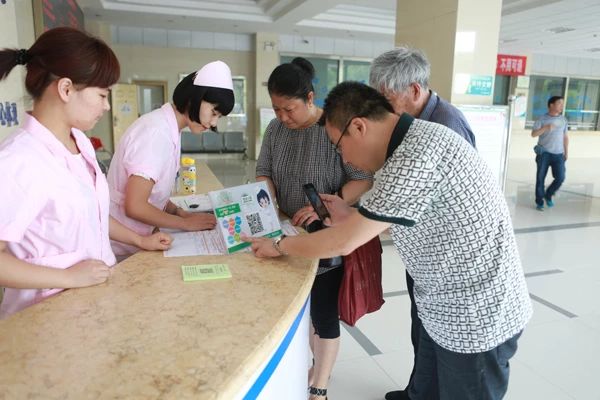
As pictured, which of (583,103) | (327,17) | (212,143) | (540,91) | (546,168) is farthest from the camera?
(583,103)

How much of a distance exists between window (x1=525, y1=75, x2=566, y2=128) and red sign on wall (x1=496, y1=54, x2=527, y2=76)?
1249mm

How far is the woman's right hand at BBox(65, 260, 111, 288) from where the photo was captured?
1001 mm

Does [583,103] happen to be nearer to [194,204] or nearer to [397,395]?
[397,395]

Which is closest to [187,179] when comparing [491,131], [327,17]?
[491,131]

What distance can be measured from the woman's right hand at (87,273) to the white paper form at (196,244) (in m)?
0.23

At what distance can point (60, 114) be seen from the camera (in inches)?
40.5

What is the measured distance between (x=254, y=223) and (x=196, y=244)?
19 cm

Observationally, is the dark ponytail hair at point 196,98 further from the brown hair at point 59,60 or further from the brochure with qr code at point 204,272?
the brochure with qr code at point 204,272

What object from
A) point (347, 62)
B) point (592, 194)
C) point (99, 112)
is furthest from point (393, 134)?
point (347, 62)

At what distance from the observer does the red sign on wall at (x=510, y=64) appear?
12242 mm

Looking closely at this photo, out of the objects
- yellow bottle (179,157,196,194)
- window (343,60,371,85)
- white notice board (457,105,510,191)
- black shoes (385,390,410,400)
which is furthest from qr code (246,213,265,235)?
window (343,60,371,85)

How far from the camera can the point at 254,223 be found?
1.37m

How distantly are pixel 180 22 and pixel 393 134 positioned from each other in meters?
9.58

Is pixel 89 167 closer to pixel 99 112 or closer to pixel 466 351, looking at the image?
pixel 99 112
